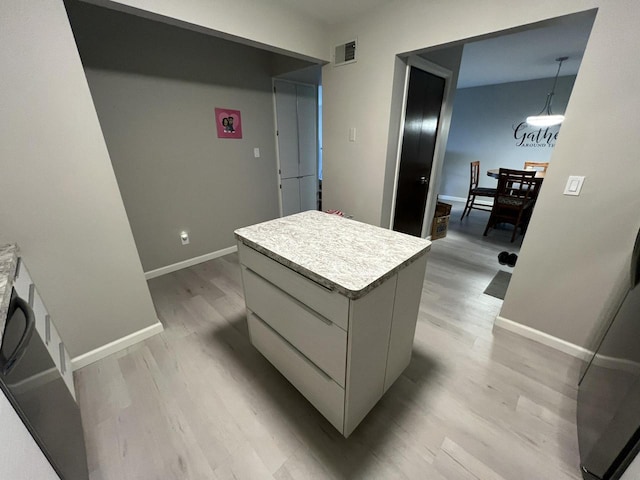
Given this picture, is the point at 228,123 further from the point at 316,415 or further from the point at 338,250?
the point at 316,415

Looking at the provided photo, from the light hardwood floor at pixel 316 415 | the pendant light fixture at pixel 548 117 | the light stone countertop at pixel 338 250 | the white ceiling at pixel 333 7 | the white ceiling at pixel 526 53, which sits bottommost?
the light hardwood floor at pixel 316 415

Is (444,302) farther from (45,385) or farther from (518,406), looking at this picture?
(45,385)

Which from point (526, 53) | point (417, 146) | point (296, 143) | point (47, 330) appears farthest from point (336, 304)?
point (526, 53)

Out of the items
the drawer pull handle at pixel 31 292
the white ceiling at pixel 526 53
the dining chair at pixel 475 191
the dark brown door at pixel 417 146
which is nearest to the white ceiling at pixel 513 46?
the white ceiling at pixel 526 53

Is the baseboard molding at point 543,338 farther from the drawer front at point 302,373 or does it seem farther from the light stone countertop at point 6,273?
the light stone countertop at point 6,273

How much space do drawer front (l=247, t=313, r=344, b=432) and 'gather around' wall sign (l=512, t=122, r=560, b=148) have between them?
594 centimetres

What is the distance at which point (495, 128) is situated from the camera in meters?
5.26

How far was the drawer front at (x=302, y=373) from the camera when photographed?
1.13 metres

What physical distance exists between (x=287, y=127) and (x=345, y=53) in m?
1.27

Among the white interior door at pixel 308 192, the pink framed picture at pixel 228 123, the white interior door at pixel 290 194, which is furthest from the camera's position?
the white interior door at pixel 308 192

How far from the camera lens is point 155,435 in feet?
4.14

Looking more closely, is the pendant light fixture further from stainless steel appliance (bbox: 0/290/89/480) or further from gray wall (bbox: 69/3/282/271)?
stainless steel appliance (bbox: 0/290/89/480)

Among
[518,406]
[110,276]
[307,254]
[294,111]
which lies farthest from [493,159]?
[110,276]

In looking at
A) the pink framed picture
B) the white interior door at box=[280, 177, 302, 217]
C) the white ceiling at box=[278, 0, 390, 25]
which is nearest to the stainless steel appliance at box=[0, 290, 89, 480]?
the pink framed picture
